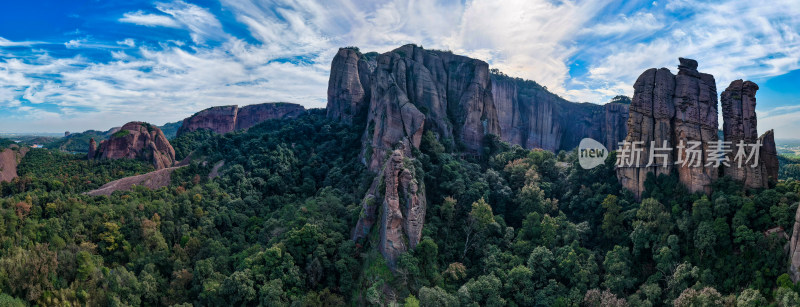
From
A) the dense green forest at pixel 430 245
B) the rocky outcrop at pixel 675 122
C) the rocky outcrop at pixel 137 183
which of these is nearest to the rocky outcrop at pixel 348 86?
the dense green forest at pixel 430 245

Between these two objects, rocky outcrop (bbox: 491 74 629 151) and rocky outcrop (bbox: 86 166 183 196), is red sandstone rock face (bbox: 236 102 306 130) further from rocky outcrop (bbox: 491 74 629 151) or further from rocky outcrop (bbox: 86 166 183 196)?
rocky outcrop (bbox: 86 166 183 196)

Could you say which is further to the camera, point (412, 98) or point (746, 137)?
point (412, 98)

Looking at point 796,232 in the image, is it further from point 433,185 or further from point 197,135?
point 197,135

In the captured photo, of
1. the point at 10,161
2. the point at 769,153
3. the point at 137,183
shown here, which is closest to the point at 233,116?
the point at 10,161

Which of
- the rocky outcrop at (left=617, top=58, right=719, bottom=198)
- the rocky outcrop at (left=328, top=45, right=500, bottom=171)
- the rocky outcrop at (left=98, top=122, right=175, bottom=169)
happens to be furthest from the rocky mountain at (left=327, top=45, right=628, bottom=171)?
the rocky outcrop at (left=98, top=122, right=175, bottom=169)

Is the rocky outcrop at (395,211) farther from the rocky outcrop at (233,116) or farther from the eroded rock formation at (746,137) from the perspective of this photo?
the rocky outcrop at (233,116)

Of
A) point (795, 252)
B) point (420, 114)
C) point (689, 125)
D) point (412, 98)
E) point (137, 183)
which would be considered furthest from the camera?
A: point (412, 98)

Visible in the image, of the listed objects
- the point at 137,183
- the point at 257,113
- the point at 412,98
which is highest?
the point at 257,113

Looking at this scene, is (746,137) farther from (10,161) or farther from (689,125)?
(10,161)
